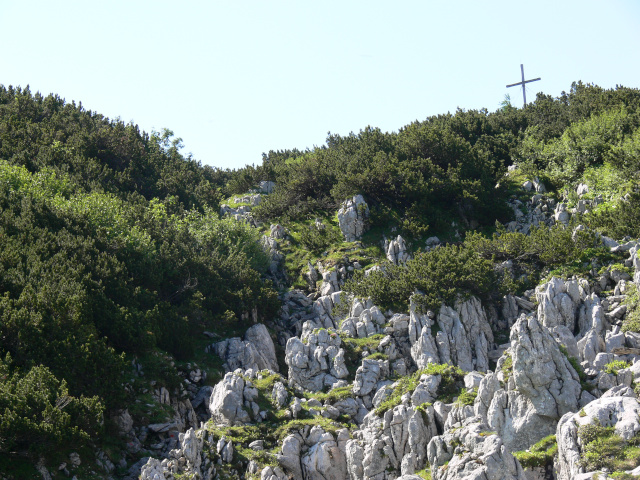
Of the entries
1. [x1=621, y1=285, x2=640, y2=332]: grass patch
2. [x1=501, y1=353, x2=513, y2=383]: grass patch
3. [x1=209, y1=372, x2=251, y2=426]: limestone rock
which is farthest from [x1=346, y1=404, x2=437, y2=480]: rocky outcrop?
[x1=621, y1=285, x2=640, y2=332]: grass patch

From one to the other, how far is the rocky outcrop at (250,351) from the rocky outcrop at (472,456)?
1596 centimetres

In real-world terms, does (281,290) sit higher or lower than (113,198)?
lower

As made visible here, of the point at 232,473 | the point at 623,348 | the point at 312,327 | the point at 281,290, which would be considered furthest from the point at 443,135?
the point at 232,473

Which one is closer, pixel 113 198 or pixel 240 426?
pixel 240 426

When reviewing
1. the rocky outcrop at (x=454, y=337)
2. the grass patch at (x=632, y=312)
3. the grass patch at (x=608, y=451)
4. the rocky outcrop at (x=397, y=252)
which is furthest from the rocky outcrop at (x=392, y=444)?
the rocky outcrop at (x=397, y=252)

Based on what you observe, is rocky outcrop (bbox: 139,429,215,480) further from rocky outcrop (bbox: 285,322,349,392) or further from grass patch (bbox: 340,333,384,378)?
grass patch (bbox: 340,333,384,378)

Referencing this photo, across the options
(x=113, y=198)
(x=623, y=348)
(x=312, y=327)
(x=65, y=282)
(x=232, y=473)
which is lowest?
(x=232, y=473)

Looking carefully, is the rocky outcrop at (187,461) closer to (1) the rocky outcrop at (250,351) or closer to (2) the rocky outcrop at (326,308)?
(1) the rocky outcrop at (250,351)

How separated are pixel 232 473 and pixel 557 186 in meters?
34.4

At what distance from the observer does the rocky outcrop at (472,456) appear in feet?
75.8

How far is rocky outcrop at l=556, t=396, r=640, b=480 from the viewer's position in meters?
23.3

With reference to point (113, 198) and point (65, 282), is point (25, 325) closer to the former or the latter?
point (65, 282)

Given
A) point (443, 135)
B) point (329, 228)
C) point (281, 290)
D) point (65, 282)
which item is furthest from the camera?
point (443, 135)

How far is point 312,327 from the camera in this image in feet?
138
